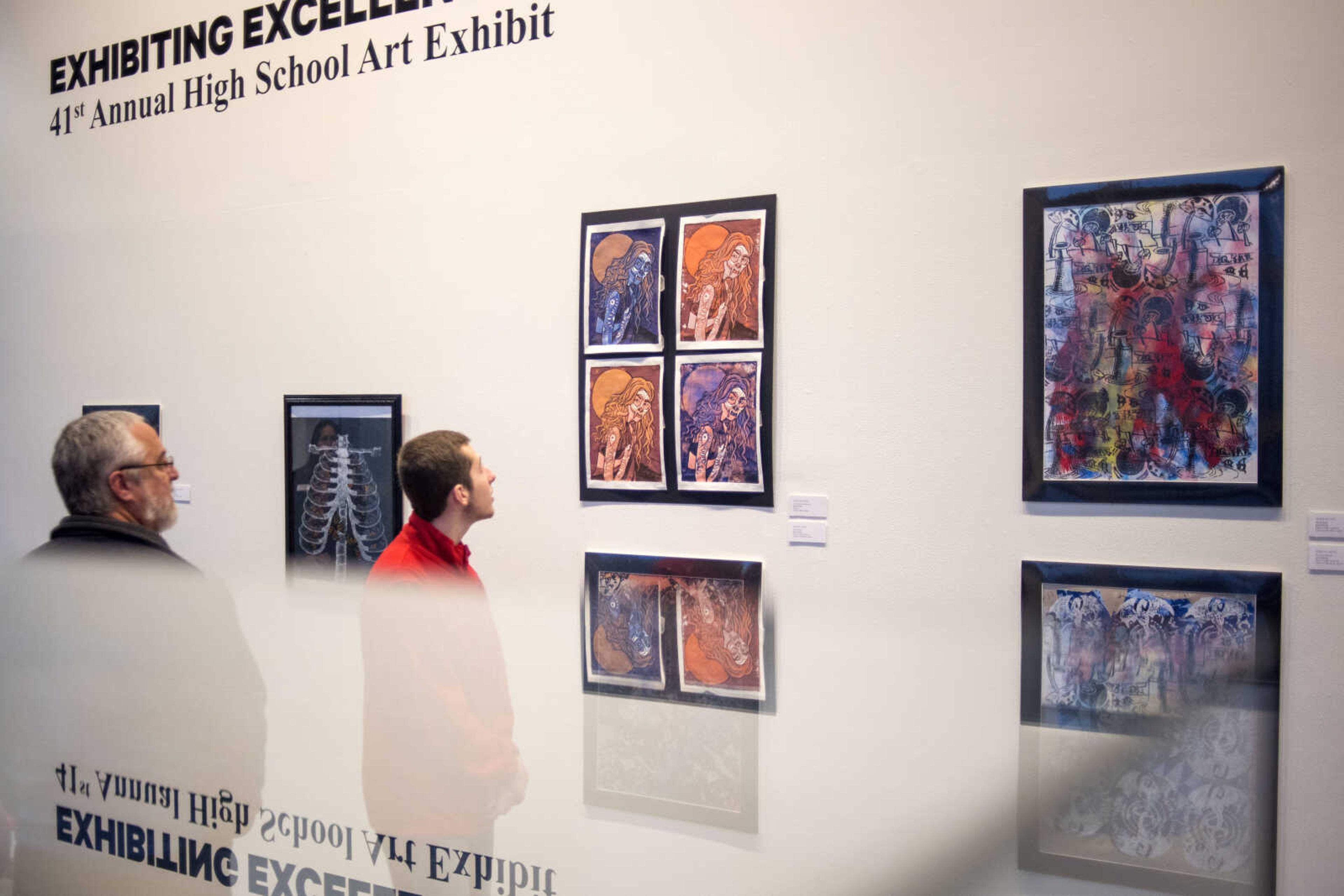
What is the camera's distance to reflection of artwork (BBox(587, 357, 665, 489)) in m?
1.59

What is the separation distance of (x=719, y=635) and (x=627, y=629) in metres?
0.17

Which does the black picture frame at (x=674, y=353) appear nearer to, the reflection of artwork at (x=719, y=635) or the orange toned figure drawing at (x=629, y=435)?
the orange toned figure drawing at (x=629, y=435)

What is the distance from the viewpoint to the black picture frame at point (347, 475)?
5.98ft

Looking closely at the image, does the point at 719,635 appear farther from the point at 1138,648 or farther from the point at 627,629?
the point at 1138,648

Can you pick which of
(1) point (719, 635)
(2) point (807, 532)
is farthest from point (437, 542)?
(2) point (807, 532)

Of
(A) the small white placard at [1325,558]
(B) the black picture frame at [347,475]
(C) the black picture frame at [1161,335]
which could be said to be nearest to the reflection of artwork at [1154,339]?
(C) the black picture frame at [1161,335]

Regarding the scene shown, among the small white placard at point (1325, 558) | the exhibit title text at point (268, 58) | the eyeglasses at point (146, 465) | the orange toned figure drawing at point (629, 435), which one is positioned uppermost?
the exhibit title text at point (268, 58)

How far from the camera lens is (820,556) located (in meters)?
1.50

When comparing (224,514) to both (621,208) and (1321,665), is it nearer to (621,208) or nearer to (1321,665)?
(621,208)

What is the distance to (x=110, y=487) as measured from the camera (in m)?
2.19

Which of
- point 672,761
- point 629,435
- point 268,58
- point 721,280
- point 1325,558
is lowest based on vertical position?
point 672,761

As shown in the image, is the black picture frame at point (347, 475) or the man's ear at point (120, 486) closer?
the black picture frame at point (347, 475)

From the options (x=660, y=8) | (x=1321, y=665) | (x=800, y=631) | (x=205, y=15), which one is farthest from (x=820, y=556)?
(x=205, y=15)

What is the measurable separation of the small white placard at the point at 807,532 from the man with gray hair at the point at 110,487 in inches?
57.2
